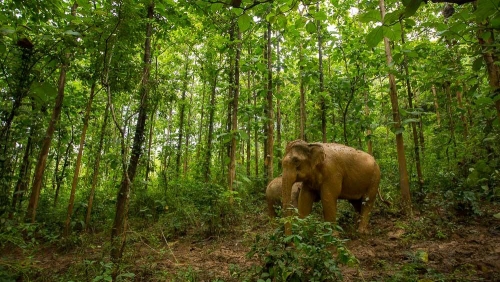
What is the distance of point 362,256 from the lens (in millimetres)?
4770

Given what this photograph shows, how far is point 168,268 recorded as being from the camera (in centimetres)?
477

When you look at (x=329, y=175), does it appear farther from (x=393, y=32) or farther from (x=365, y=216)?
(x=393, y=32)

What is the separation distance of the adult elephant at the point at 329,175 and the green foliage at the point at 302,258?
1423mm

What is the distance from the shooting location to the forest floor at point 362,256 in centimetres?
384

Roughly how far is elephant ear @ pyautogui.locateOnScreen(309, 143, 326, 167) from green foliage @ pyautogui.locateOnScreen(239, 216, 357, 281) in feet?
7.22

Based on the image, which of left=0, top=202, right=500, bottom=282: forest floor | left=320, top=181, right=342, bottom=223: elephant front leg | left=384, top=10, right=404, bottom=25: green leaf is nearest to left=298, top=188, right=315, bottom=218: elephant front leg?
left=320, top=181, right=342, bottom=223: elephant front leg

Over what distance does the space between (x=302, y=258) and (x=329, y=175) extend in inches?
109

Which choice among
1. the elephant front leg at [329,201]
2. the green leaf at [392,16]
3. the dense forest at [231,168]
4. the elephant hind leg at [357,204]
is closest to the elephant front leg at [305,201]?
the elephant front leg at [329,201]

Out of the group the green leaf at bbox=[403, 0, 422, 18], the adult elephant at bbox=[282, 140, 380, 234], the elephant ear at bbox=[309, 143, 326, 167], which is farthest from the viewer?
the elephant ear at bbox=[309, 143, 326, 167]

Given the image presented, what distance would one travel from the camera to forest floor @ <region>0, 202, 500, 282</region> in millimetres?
3844

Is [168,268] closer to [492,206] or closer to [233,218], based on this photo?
[233,218]

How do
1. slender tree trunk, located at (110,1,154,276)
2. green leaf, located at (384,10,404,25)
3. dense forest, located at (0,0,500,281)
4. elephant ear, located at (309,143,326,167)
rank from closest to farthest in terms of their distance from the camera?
green leaf, located at (384,10,404,25)
dense forest, located at (0,0,500,281)
slender tree trunk, located at (110,1,154,276)
elephant ear, located at (309,143,326,167)

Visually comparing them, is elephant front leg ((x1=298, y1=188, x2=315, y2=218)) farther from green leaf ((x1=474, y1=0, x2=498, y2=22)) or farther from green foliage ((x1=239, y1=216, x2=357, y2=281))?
green leaf ((x1=474, y1=0, x2=498, y2=22))

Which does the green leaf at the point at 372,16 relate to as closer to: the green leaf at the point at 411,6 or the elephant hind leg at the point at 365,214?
the green leaf at the point at 411,6
